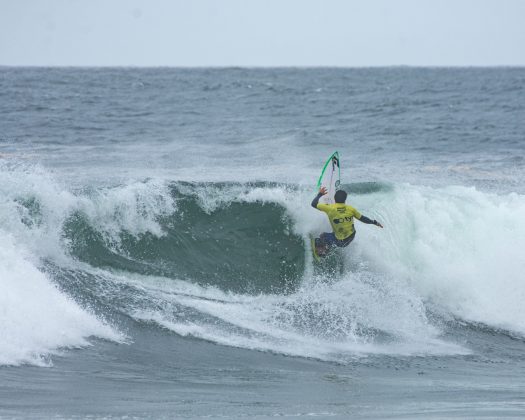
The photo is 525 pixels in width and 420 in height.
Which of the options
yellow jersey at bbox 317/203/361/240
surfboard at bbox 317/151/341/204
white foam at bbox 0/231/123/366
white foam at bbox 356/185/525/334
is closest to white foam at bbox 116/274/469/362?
yellow jersey at bbox 317/203/361/240

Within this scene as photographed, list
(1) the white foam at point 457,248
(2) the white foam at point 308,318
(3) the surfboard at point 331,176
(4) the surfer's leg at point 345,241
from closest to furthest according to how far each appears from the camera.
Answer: (2) the white foam at point 308,318 < (4) the surfer's leg at point 345,241 < (1) the white foam at point 457,248 < (3) the surfboard at point 331,176

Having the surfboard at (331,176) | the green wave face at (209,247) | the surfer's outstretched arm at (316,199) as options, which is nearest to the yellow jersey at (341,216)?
the surfer's outstretched arm at (316,199)

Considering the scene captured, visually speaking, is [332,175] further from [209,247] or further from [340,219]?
[209,247]

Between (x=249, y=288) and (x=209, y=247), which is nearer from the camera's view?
(x=249, y=288)

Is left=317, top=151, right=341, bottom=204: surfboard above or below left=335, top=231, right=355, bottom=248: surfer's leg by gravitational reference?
above

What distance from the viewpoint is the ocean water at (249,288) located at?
8016 millimetres

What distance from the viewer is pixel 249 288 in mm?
12562

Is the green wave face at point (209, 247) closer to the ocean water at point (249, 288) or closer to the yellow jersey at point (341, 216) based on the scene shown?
the ocean water at point (249, 288)

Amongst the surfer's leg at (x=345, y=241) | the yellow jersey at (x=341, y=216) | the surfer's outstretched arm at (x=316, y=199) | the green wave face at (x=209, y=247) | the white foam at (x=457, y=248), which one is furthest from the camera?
the white foam at (x=457, y=248)

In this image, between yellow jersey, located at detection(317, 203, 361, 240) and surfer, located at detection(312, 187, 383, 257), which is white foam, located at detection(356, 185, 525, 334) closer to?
surfer, located at detection(312, 187, 383, 257)

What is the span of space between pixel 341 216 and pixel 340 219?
6cm

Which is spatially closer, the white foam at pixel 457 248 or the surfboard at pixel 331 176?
the white foam at pixel 457 248

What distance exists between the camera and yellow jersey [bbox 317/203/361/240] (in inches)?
470

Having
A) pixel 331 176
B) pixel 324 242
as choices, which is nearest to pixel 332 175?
pixel 331 176
